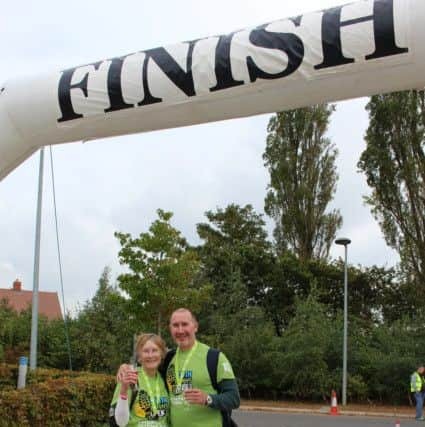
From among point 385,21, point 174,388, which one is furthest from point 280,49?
point 174,388

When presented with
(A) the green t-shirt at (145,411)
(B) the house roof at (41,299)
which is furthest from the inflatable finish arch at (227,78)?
(B) the house roof at (41,299)

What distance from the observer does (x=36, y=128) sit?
577cm

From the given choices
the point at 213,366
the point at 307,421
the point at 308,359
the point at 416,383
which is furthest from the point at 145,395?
the point at 308,359

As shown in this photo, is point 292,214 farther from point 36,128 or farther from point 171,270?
point 36,128

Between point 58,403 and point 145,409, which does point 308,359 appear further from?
point 145,409

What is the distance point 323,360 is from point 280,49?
2047 centimetres

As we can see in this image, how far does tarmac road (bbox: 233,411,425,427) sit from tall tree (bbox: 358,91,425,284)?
9.85 m

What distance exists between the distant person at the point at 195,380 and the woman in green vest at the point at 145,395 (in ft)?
0.17

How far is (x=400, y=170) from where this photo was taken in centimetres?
2691

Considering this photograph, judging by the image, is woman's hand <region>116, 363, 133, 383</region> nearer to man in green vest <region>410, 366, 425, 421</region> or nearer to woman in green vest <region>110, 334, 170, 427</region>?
woman in green vest <region>110, 334, 170, 427</region>

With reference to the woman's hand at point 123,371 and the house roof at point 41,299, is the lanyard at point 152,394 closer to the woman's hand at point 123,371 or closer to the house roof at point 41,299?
the woman's hand at point 123,371

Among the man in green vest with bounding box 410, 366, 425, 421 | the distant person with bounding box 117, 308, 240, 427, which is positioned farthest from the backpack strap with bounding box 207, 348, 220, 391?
the man in green vest with bounding box 410, 366, 425, 421

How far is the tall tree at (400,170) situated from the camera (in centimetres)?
2652

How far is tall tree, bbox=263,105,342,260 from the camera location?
31.3 meters
